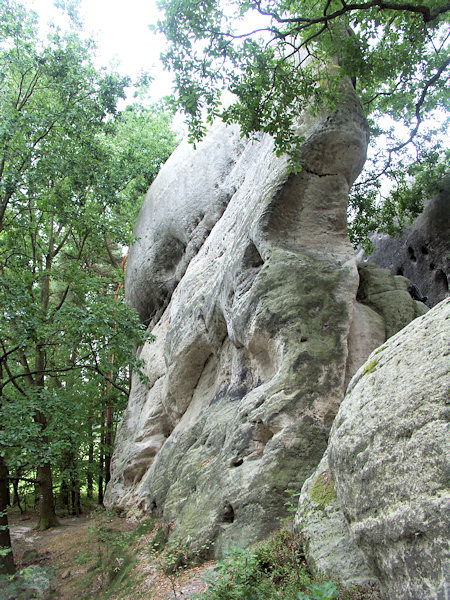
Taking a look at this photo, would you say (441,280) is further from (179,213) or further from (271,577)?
(271,577)

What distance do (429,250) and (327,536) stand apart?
1198cm

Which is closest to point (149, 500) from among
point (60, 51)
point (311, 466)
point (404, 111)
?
point (311, 466)

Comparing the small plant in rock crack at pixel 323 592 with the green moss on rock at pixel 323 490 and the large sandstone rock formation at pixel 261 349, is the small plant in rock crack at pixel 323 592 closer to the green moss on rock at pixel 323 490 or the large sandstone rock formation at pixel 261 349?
the green moss on rock at pixel 323 490

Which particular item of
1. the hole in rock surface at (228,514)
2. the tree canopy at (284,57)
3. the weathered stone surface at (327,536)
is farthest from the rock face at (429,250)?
the weathered stone surface at (327,536)

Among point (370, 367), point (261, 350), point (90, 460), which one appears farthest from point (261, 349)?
point (90, 460)

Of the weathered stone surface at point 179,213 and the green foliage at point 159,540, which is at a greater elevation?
the weathered stone surface at point 179,213

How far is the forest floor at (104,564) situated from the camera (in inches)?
245

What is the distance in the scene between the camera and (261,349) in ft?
26.2

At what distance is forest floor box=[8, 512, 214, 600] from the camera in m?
6.22

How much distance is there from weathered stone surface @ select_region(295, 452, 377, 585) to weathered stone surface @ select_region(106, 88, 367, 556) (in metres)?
1.36

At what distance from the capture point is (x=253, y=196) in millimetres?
9852

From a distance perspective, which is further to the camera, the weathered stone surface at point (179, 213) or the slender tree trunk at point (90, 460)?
the slender tree trunk at point (90, 460)

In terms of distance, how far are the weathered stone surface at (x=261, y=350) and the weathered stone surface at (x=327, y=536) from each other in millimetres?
1361

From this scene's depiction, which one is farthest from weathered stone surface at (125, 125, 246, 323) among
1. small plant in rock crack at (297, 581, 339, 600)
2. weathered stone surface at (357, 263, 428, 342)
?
small plant in rock crack at (297, 581, 339, 600)
